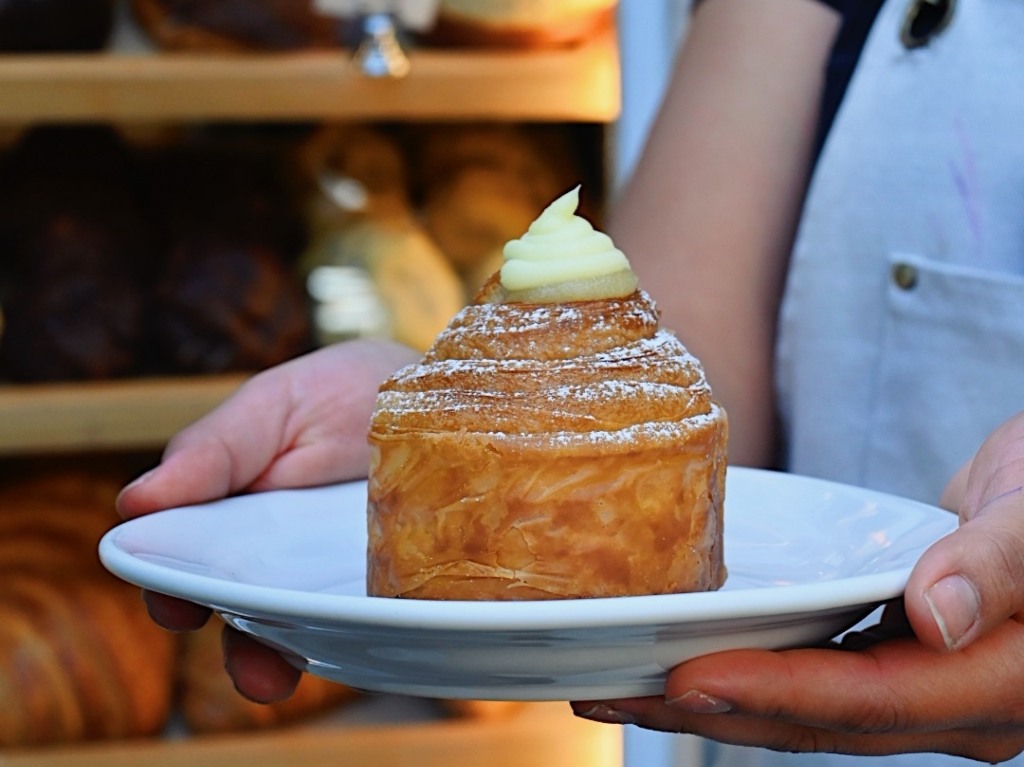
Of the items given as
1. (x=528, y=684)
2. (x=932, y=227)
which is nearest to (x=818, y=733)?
(x=528, y=684)

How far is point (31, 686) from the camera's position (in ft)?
5.35

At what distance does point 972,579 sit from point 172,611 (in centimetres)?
Answer: 52

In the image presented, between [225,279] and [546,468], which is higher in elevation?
[546,468]

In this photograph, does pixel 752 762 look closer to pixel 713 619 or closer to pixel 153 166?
pixel 713 619

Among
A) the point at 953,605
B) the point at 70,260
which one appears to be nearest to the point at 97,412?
the point at 70,260

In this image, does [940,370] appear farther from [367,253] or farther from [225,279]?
[225,279]

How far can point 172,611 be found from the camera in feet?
2.81

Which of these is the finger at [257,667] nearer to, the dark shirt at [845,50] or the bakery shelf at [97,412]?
the bakery shelf at [97,412]

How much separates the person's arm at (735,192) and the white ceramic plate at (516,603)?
399 millimetres

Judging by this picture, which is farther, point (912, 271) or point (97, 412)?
point (97, 412)

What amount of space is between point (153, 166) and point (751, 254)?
3.11 ft

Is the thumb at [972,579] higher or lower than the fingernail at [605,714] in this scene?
higher

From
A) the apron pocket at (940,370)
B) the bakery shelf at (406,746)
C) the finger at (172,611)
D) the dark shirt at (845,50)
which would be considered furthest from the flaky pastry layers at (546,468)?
the bakery shelf at (406,746)

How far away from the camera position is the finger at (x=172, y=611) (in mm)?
854
